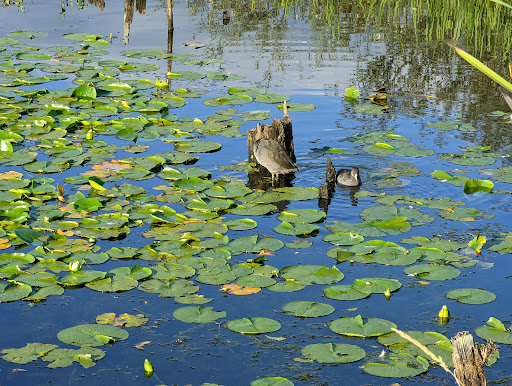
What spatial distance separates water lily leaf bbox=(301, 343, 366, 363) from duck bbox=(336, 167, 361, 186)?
2.46 m

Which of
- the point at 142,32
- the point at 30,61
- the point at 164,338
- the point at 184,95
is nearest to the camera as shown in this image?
the point at 164,338

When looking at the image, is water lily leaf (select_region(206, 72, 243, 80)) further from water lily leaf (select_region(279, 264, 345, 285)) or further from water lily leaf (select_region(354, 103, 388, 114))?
water lily leaf (select_region(279, 264, 345, 285))

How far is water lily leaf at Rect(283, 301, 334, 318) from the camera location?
13.8 feet

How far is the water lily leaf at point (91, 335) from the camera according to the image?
3918 millimetres

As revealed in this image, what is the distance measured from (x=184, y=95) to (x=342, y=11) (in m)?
6.45

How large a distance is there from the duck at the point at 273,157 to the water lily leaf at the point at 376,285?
2040mm

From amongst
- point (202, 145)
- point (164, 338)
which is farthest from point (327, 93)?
point (164, 338)

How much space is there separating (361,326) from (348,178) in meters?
2.28

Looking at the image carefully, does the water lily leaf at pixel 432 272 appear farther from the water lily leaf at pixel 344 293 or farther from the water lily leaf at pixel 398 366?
the water lily leaf at pixel 398 366

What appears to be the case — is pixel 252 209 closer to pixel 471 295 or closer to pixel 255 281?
pixel 255 281

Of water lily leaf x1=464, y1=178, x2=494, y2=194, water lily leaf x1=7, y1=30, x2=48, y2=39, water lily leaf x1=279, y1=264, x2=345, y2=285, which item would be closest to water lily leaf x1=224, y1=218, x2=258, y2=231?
water lily leaf x1=279, y1=264, x2=345, y2=285

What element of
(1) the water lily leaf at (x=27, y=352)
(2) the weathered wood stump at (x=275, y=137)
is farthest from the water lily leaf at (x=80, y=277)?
(2) the weathered wood stump at (x=275, y=137)

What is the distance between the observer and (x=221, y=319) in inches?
165

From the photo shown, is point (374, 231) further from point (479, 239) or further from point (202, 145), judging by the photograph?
point (202, 145)
